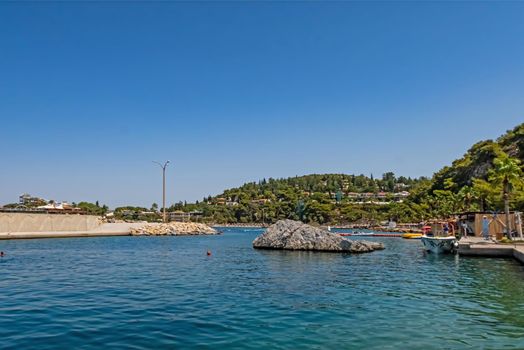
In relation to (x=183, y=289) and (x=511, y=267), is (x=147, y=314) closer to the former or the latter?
(x=183, y=289)

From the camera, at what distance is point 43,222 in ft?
286

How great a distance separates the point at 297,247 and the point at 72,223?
216ft

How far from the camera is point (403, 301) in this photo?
1758cm

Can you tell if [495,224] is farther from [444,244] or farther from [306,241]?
[306,241]

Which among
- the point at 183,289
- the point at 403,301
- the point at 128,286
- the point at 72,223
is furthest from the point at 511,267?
the point at 72,223

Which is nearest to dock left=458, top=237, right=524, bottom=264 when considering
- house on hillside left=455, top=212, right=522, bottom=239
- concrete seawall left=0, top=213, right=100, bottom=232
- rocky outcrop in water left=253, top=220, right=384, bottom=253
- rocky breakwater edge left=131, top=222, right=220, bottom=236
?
house on hillside left=455, top=212, right=522, bottom=239

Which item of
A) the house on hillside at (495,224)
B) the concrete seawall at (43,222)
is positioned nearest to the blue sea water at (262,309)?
the house on hillside at (495,224)

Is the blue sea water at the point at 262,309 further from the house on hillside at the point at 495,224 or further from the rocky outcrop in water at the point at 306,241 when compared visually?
the house on hillside at the point at 495,224

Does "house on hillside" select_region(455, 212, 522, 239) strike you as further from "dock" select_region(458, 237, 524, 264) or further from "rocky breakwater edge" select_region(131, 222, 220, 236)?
"rocky breakwater edge" select_region(131, 222, 220, 236)

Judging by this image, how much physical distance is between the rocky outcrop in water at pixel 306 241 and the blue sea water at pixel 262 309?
20219 millimetres

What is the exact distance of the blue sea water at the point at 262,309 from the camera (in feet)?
38.4

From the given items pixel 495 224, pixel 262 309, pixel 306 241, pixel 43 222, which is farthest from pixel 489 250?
pixel 43 222

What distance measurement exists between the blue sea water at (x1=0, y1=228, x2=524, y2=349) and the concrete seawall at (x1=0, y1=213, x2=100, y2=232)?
197 feet

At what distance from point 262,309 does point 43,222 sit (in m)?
85.4
